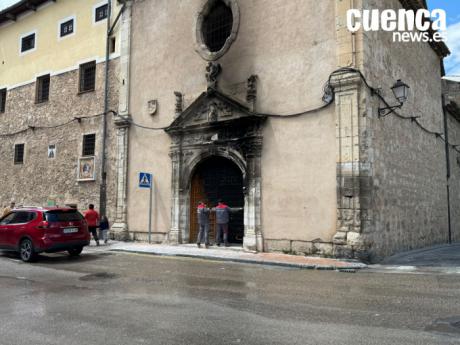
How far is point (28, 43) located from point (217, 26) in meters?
13.3

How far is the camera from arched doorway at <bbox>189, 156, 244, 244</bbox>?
13.6 meters

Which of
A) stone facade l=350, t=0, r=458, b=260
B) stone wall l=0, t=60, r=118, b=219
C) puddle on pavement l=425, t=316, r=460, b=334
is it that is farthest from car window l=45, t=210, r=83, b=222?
puddle on pavement l=425, t=316, r=460, b=334

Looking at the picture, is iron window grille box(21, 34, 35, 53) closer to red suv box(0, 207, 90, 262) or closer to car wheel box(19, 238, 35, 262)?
red suv box(0, 207, 90, 262)

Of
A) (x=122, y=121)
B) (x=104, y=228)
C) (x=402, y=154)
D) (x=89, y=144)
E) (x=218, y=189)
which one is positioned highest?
(x=122, y=121)

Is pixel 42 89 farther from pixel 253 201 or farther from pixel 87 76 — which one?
pixel 253 201

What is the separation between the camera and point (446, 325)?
4.95 metres

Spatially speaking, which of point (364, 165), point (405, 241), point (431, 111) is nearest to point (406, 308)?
point (364, 165)

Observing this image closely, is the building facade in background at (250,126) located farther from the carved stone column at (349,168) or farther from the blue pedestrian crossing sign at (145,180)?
the blue pedestrian crossing sign at (145,180)

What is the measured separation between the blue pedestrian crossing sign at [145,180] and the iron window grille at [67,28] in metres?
10.4

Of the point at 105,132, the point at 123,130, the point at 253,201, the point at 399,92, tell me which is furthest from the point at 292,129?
the point at 105,132

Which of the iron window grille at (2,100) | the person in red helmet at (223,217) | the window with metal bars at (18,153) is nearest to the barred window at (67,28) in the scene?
the iron window grille at (2,100)

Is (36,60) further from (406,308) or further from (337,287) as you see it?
(406,308)

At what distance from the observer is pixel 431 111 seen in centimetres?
1788

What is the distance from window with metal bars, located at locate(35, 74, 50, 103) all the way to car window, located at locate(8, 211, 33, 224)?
11562 mm
